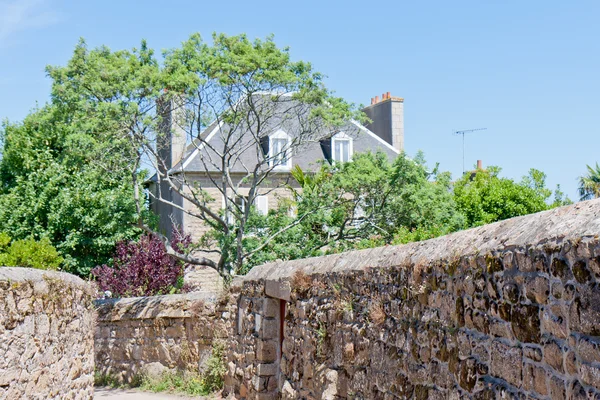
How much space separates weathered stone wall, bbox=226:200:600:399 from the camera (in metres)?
3.45

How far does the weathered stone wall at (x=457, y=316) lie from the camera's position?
3.45 metres

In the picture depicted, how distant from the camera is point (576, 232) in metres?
3.45

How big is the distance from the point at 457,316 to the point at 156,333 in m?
9.68

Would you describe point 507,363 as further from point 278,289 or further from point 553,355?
point 278,289

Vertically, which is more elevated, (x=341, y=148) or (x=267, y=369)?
(x=341, y=148)

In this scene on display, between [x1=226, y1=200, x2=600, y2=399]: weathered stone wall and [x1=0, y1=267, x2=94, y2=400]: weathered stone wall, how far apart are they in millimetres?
2446

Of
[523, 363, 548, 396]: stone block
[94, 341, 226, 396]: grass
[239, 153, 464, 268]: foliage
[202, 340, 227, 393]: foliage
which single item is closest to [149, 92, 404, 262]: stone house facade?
[239, 153, 464, 268]: foliage

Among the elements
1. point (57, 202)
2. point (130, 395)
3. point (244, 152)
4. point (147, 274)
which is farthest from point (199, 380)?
point (244, 152)

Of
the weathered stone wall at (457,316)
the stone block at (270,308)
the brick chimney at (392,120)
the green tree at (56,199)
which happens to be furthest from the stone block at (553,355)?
the brick chimney at (392,120)

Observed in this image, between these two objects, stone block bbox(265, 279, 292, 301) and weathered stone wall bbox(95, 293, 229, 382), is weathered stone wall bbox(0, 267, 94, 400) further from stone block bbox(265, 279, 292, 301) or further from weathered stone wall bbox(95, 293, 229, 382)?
weathered stone wall bbox(95, 293, 229, 382)

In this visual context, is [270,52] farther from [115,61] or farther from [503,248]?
[503,248]

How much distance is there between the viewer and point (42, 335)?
757 cm

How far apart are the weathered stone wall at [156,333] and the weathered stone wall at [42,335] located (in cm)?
335

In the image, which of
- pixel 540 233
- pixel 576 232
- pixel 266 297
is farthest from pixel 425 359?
pixel 266 297
